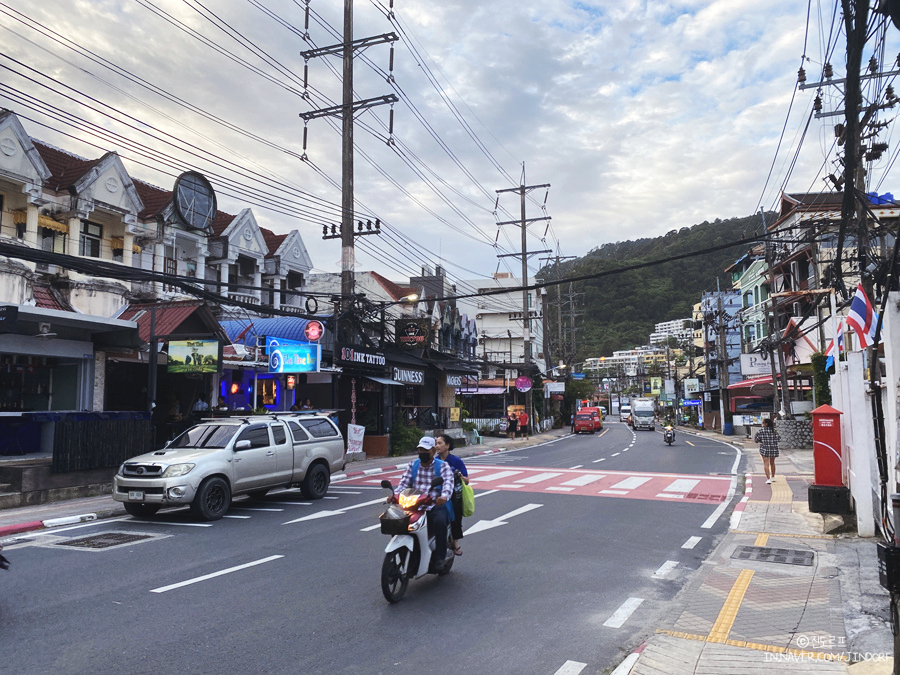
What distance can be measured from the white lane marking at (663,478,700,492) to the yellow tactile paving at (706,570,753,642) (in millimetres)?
8567

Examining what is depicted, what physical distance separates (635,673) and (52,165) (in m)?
24.0

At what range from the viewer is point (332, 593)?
7141 mm

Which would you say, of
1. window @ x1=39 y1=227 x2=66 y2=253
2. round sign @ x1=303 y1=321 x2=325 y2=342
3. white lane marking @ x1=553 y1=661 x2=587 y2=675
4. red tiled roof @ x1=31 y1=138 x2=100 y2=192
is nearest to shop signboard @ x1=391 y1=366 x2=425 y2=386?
round sign @ x1=303 y1=321 x2=325 y2=342

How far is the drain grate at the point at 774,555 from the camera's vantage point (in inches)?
340

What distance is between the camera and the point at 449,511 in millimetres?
7711

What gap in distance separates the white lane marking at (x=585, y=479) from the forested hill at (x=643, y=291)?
66926mm

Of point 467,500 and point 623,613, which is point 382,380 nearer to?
point 467,500

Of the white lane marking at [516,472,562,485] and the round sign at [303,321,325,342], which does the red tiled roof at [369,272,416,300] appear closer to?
the round sign at [303,321,325,342]

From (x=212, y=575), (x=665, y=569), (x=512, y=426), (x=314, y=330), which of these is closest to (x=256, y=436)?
(x=212, y=575)

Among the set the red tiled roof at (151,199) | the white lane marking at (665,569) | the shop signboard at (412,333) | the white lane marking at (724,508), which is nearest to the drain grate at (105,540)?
the white lane marking at (665,569)

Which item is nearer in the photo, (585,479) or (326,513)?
(326,513)

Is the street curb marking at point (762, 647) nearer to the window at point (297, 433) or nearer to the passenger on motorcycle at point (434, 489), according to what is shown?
the passenger on motorcycle at point (434, 489)

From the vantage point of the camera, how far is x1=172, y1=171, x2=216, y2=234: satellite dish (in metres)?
24.3

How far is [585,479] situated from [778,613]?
1214 cm
